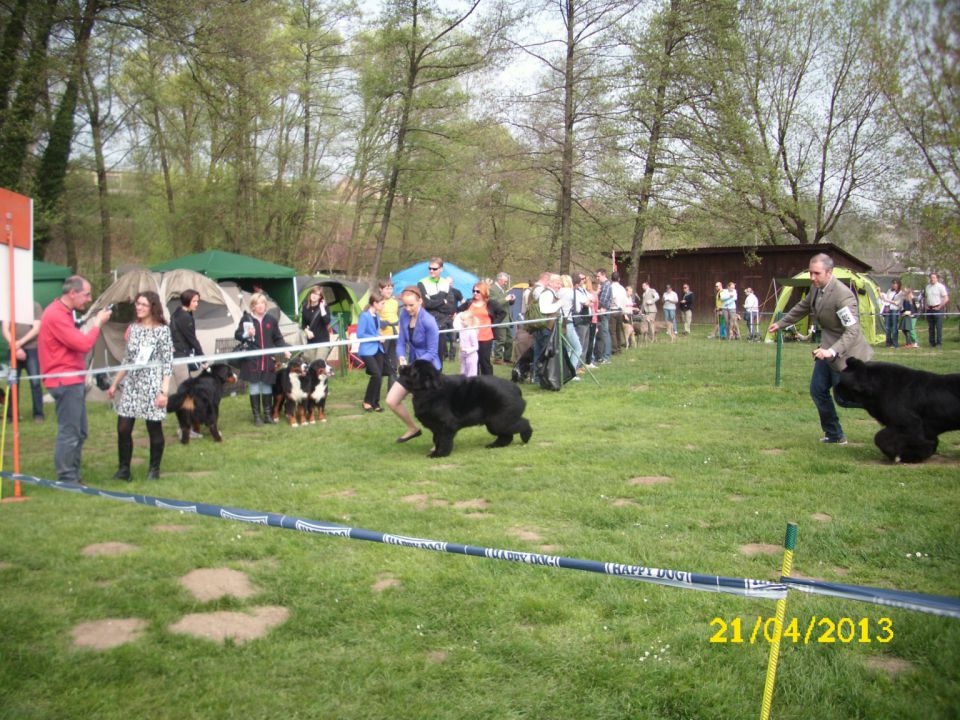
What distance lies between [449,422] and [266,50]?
12.1 metres

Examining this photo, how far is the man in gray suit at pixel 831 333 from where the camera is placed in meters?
7.06

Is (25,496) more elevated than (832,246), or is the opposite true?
(832,246)

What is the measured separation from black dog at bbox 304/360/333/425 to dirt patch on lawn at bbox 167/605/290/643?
6558 mm

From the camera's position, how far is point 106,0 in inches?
548

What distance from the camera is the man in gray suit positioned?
7.06 metres

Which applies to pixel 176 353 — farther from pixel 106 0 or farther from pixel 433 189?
pixel 433 189

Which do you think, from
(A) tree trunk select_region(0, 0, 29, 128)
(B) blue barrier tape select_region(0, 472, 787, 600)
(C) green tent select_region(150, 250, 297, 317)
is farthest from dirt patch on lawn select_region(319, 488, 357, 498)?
(A) tree trunk select_region(0, 0, 29, 128)

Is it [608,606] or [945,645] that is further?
[608,606]

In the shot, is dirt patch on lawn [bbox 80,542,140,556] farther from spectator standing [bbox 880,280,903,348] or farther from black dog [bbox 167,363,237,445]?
spectator standing [bbox 880,280,903,348]

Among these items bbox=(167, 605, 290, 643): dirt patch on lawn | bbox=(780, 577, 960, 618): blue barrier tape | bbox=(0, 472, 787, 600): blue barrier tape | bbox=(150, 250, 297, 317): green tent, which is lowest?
bbox=(167, 605, 290, 643): dirt patch on lawn

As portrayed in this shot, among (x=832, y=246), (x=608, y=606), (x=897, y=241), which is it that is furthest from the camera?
(x=897, y=241)

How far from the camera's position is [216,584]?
14.4ft

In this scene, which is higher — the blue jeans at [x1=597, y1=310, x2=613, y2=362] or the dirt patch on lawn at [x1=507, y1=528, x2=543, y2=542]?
the blue jeans at [x1=597, y1=310, x2=613, y2=362]

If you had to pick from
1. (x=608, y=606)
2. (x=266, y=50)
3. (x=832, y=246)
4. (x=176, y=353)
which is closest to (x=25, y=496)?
(x=176, y=353)
